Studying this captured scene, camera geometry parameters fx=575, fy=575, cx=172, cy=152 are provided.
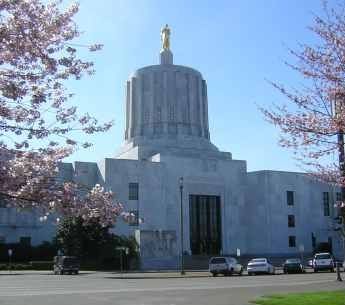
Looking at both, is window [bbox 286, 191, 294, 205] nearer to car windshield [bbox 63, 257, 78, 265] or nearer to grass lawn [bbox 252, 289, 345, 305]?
car windshield [bbox 63, 257, 78, 265]

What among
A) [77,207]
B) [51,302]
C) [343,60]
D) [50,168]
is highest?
[343,60]

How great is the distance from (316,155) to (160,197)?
221ft

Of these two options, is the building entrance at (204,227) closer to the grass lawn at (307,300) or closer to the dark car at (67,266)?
the dark car at (67,266)

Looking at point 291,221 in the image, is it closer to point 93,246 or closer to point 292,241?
point 292,241

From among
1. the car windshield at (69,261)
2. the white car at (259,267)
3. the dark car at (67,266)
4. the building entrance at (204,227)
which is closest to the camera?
the white car at (259,267)

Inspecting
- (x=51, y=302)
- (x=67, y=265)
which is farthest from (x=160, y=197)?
(x=51, y=302)

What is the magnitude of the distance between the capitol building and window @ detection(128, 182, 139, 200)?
0.14 meters

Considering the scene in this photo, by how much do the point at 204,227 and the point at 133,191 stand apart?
1228 cm

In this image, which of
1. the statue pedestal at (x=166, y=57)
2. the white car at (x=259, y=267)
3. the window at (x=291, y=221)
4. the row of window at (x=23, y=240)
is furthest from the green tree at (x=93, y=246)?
the statue pedestal at (x=166, y=57)

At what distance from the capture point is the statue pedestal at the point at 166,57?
91.6m

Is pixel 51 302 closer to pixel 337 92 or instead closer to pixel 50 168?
pixel 50 168

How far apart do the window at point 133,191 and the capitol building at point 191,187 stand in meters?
0.14

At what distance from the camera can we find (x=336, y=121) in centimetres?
1244

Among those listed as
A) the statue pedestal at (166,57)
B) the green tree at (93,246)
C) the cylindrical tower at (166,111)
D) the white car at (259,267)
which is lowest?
the white car at (259,267)
